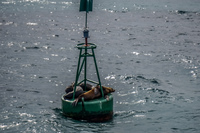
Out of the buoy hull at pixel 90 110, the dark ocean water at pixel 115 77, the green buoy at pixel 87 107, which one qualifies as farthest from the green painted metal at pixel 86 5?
the dark ocean water at pixel 115 77

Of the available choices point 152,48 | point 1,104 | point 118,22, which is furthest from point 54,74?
point 118,22

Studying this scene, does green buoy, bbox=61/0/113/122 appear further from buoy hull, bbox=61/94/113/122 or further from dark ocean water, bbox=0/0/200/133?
dark ocean water, bbox=0/0/200/133

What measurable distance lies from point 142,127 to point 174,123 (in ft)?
3.80

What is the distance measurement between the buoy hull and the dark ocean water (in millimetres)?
216

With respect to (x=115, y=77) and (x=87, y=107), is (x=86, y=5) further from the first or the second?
(x=115, y=77)

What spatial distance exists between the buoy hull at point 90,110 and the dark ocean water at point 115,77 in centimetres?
22

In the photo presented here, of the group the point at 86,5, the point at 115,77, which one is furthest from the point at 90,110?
the point at 115,77

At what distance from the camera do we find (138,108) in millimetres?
13336

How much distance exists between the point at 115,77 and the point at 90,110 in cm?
664

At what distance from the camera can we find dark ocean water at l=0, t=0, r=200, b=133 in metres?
11.9

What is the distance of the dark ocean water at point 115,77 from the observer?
11859mm

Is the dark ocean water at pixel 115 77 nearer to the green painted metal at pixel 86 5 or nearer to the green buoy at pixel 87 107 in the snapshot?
the green buoy at pixel 87 107

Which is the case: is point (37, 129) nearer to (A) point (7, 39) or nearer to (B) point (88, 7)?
(B) point (88, 7)

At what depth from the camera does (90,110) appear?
1102cm
